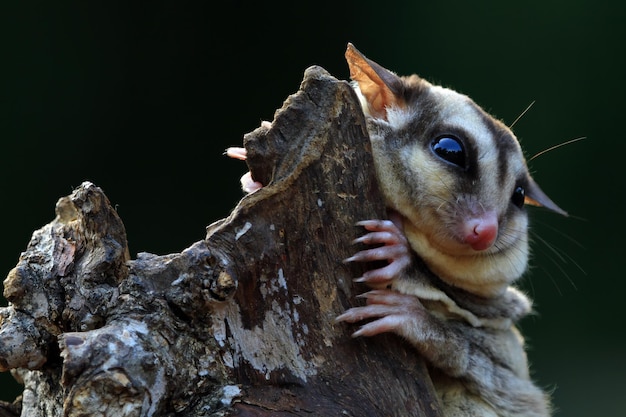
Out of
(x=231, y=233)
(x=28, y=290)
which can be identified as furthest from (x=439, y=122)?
(x=28, y=290)

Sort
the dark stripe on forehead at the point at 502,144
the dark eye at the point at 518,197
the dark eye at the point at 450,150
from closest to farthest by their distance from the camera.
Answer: the dark eye at the point at 450,150 → the dark stripe on forehead at the point at 502,144 → the dark eye at the point at 518,197

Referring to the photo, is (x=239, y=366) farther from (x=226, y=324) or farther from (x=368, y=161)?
(x=368, y=161)

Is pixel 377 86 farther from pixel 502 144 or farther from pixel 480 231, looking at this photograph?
pixel 480 231

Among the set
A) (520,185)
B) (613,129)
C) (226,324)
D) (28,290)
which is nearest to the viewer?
(226,324)

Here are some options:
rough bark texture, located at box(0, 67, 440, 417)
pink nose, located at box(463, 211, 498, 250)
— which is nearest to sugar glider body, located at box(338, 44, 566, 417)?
pink nose, located at box(463, 211, 498, 250)

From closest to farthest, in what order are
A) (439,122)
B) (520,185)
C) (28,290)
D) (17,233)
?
(28,290), (439,122), (520,185), (17,233)

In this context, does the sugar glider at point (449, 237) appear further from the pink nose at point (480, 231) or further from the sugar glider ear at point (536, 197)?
the sugar glider ear at point (536, 197)

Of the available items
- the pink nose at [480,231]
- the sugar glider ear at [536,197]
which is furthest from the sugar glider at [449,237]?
the sugar glider ear at [536,197]
